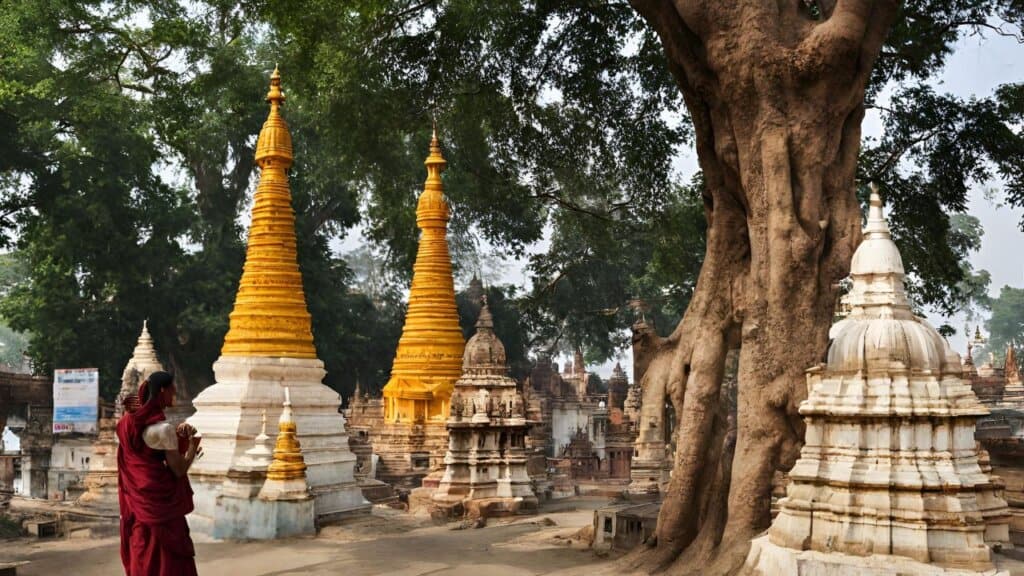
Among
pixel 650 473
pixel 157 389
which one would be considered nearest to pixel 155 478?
pixel 157 389

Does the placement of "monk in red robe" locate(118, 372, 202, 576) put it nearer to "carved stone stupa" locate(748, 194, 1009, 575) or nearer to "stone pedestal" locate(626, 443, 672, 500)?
"carved stone stupa" locate(748, 194, 1009, 575)

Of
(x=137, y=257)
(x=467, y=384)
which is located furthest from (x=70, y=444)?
(x=467, y=384)

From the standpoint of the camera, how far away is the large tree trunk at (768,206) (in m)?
9.26

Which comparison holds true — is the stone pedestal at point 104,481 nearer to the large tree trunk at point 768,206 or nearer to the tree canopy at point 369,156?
the tree canopy at point 369,156

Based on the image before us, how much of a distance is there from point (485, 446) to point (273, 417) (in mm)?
3636

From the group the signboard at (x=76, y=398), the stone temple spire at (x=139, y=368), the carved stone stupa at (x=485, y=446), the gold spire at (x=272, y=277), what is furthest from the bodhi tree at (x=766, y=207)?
the signboard at (x=76, y=398)

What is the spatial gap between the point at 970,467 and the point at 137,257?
1105 inches

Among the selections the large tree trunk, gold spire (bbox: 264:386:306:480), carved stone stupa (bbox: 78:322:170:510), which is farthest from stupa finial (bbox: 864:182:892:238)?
carved stone stupa (bbox: 78:322:170:510)

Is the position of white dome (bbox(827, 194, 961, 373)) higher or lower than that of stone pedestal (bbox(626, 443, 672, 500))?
higher

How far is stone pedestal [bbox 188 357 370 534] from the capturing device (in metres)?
16.3

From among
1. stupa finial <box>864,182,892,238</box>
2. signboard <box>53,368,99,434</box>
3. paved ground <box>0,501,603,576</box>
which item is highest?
stupa finial <box>864,182,892,238</box>

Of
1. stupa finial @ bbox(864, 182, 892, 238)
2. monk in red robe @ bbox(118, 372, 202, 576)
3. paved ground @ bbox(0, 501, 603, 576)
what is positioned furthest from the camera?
paved ground @ bbox(0, 501, 603, 576)

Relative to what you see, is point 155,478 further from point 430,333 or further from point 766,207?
point 430,333

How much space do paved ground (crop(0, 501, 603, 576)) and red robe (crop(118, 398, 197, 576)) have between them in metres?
4.43
